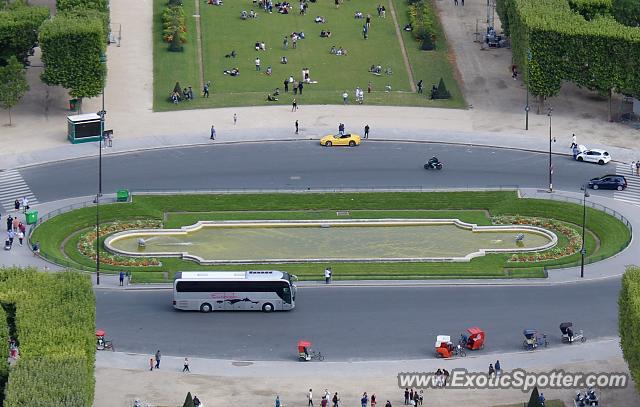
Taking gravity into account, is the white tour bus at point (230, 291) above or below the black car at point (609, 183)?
below

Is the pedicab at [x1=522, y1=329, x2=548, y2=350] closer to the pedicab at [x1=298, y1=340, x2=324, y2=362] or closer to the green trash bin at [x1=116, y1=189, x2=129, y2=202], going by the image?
the pedicab at [x1=298, y1=340, x2=324, y2=362]

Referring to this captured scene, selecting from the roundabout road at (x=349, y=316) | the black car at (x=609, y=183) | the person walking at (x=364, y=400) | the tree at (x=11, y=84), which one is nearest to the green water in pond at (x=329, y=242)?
the roundabout road at (x=349, y=316)

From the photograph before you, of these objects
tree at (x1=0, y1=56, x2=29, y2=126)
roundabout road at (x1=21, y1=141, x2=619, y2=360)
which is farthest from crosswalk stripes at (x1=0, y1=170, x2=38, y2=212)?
tree at (x1=0, y1=56, x2=29, y2=126)

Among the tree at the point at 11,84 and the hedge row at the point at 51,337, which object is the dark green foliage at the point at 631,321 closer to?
the hedge row at the point at 51,337

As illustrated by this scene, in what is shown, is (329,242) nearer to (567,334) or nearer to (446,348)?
(446,348)

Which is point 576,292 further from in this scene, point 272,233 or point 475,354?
point 272,233

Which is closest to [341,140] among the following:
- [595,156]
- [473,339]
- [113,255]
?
[595,156]

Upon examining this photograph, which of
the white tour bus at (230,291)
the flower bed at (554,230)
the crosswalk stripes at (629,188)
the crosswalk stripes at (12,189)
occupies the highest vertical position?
the crosswalk stripes at (629,188)

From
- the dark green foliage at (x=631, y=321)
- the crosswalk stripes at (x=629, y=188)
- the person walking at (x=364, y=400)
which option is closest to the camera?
the dark green foliage at (x=631, y=321)
